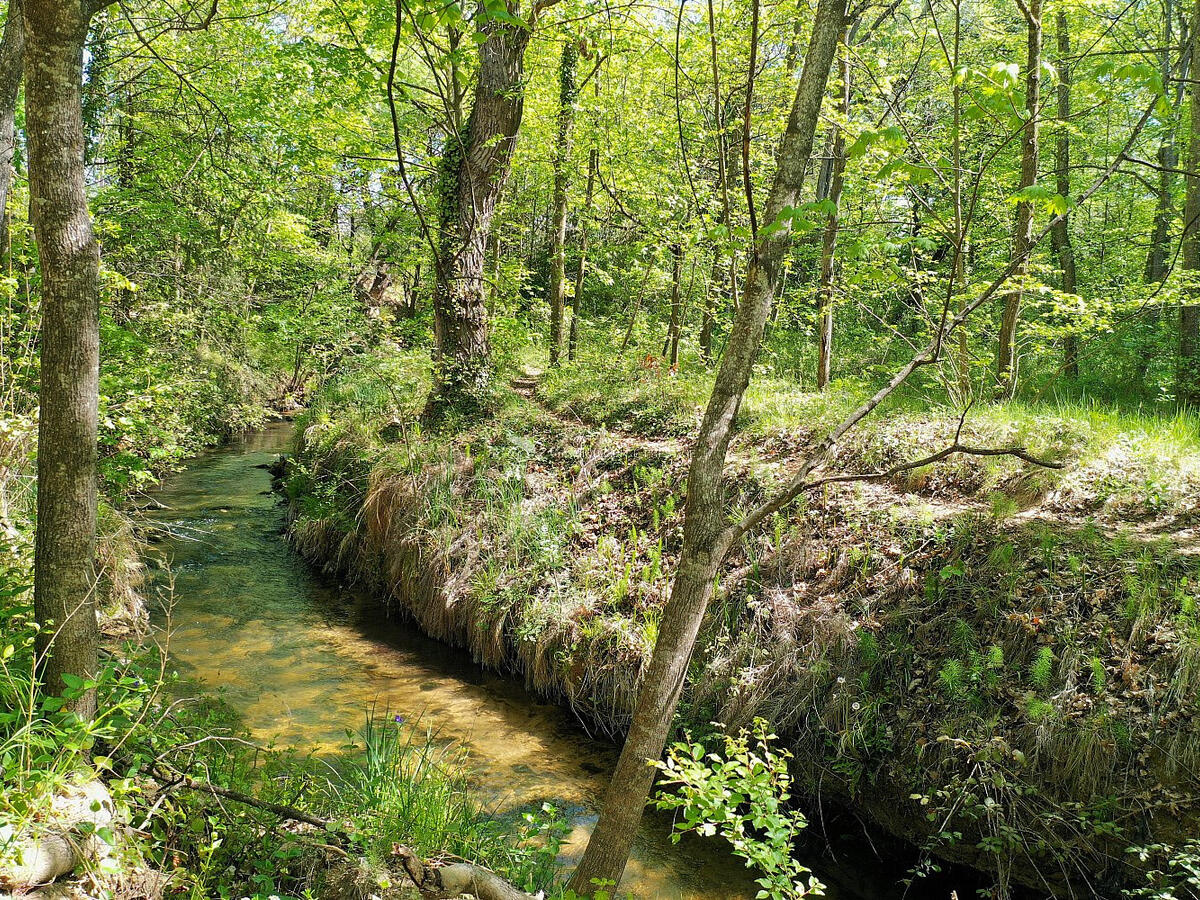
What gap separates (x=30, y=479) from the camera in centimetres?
531

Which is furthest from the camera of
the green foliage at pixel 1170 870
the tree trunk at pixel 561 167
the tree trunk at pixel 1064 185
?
the tree trunk at pixel 561 167

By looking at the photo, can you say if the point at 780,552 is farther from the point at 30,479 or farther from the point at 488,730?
the point at 30,479

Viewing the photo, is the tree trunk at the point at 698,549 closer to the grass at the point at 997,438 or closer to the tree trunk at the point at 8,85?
the grass at the point at 997,438

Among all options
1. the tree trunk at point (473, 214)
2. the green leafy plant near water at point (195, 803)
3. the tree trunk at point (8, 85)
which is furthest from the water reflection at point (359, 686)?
the tree trunk at point (8, 85)

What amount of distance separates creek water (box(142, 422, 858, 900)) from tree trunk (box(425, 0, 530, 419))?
277 cm

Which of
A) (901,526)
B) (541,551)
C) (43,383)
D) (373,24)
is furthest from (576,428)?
(43,383)

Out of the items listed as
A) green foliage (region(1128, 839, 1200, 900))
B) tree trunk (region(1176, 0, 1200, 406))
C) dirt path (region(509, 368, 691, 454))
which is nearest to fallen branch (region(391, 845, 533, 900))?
green foliage (region(1128, 839, 1200, 900))

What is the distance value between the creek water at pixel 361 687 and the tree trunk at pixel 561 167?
5557 mm

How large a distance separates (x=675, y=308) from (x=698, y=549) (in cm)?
760

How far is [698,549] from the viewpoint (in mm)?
2545

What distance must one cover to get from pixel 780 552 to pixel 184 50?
444 inches

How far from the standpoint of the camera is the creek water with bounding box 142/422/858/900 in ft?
13.9

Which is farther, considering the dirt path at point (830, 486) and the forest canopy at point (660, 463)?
the dirt path at point (830, 486)

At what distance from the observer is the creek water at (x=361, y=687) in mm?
4234
